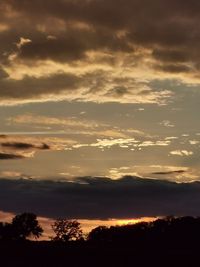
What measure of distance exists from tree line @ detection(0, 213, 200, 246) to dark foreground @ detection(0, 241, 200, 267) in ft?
81.3

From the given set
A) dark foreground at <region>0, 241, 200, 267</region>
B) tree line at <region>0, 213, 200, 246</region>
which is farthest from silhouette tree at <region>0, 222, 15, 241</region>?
dark foreground at <region>0, 241, 200, 267</region>

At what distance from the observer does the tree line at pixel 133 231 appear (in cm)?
14384

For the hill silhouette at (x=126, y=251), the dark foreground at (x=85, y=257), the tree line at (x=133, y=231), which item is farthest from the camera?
the tree line at (x=133, y=231)

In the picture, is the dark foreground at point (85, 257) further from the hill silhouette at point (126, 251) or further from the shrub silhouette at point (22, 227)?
the shrub silhouette at point (22, 227)

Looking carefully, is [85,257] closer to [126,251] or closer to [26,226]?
[126,251]

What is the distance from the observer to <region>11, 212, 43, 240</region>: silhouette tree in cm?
18377

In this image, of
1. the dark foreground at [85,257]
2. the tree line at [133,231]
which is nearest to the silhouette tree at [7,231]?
the tree line at [133,231]

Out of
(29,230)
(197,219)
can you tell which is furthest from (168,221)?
(29,230)

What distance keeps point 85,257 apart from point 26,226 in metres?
90.6

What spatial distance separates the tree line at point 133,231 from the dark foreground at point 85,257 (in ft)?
81.3

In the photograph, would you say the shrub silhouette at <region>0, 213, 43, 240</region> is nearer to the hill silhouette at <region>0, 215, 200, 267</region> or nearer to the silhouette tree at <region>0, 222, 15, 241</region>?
the silhouette tree at <region>0, 222, 15, 241</region>

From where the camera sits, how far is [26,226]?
186m

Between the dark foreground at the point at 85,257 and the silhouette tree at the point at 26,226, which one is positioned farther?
the silhouette tree at the point at 26,226

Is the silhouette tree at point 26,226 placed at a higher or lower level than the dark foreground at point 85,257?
higher
